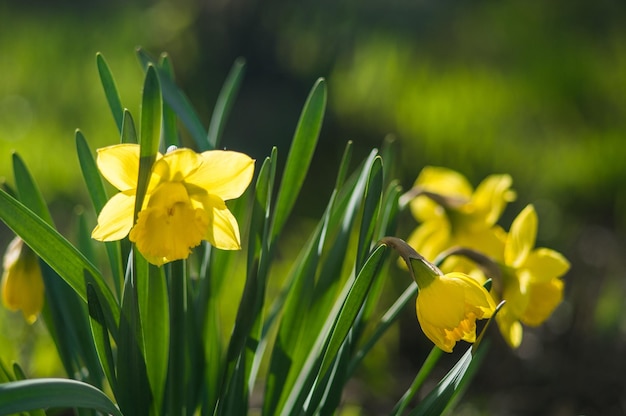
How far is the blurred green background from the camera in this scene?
81.0 inches

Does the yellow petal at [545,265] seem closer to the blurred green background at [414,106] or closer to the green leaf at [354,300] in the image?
the green leaf at [354,300]

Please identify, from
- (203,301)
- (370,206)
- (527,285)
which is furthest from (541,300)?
(203,301)

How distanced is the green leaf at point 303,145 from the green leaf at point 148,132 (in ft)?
0.79

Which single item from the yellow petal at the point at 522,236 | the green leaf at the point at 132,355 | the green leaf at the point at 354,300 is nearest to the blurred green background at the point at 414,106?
the yellow petal at the point at 522,236

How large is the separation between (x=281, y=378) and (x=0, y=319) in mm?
1143

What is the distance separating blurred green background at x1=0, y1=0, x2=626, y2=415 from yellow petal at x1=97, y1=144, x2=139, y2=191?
100 centimetres

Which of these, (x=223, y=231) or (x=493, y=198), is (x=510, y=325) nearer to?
(x=493, y=198)

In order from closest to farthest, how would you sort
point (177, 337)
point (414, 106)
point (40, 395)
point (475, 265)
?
point (40, 395) → point (177, 337) → point (475, 265) → point (414, 106)

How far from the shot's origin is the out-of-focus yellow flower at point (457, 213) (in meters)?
1.17

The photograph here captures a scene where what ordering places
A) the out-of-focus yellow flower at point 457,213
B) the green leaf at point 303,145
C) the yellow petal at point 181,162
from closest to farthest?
the yellow petal at point 181,162 → the green leaf at point 303,145 → the out-of-focus yellow flower at point 457,213

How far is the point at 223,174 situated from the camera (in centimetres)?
82

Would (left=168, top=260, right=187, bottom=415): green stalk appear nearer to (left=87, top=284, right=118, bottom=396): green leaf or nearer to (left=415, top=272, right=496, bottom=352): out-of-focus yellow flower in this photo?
(left=87, top=284, right=118, bottom=396): green leaf

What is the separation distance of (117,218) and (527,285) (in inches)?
20.6

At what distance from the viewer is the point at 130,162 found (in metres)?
0.81
